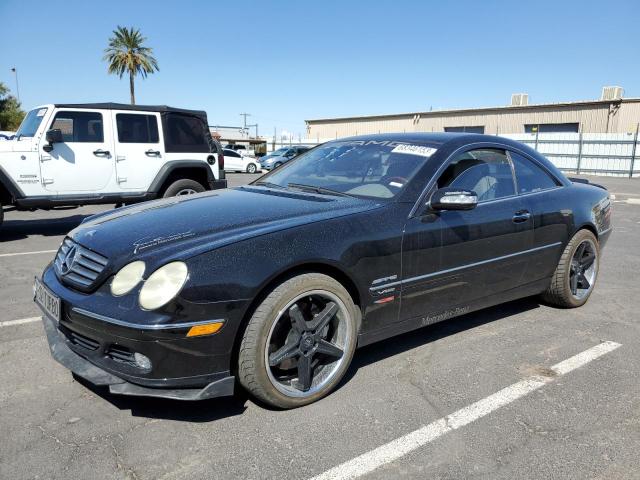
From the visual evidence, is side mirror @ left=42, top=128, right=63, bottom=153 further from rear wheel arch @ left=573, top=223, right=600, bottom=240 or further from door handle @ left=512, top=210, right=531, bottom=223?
rear wheel arch @ left=573, top=223, right=600, bottom=240

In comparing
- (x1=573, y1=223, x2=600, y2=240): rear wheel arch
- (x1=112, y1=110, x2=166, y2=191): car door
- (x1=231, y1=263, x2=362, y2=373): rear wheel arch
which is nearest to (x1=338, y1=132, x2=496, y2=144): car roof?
(x1=573, y1=223, x2=600, y2=240): rear wheel arch

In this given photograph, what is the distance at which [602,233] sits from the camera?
4859mm

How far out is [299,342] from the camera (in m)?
2.78

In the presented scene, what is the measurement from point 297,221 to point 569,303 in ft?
9.86

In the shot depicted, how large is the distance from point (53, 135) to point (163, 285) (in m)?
6.18

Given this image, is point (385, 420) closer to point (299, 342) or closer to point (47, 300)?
point (299, 342)

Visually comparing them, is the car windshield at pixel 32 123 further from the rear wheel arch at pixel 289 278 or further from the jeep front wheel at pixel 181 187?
the rear wheel arch at pixel 289 278

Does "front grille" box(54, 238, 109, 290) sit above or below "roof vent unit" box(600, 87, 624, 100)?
below

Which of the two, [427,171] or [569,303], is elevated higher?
[427,171]

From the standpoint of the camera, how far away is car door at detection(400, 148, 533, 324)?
3.23 metres

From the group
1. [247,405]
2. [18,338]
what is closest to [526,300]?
[247,405]

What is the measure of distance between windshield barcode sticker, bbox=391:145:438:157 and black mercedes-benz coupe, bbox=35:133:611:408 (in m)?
0.03

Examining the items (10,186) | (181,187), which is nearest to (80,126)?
(10,186)

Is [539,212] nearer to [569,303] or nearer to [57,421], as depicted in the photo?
[569,303]
